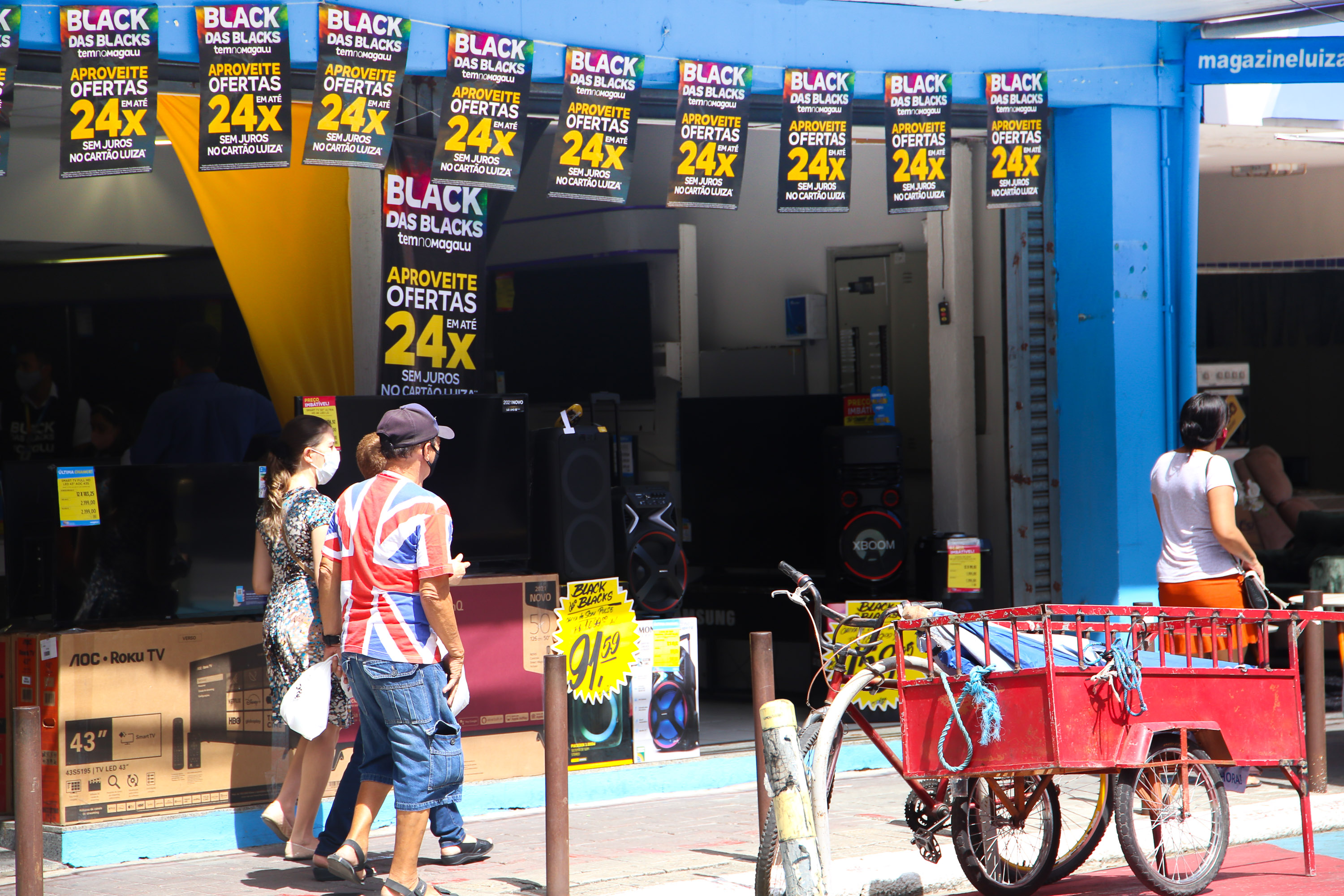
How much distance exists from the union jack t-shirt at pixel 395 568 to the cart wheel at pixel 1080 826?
218cm

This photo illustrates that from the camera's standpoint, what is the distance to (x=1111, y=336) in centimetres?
788

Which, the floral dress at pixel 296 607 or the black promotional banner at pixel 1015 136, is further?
the black promotional banner at pixel 1015 136

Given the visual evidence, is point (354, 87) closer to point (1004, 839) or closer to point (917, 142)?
point (917, 142)

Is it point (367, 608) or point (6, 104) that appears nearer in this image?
point (367, 608)

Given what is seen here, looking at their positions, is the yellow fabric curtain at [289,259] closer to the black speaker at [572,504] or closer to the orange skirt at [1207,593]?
the black speaker at [572,504]

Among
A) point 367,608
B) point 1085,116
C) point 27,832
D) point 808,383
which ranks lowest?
point 27,832

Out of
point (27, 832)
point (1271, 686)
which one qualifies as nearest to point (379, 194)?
point (27, 832)

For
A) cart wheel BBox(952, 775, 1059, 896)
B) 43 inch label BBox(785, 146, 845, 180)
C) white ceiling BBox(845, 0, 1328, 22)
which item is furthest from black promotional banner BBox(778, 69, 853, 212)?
cart wheel BBox(952, 775, 1059, 896)

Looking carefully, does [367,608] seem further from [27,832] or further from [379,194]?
[379,194]

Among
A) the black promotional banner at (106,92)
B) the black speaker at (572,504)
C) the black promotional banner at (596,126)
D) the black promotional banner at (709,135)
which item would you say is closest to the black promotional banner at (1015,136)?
the black promotional banner at (709,135)

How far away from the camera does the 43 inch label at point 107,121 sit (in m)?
5.60

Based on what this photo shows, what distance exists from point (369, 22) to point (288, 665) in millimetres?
2707

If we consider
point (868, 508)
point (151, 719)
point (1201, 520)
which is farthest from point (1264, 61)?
point (151, 719)

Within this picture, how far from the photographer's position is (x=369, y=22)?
623 cm
